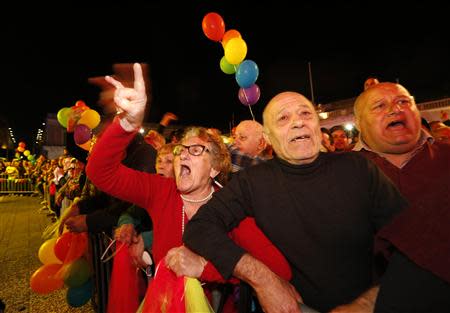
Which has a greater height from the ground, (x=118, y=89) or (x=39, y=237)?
(x=118, y=89)

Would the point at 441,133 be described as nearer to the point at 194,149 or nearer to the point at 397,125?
the point at 397,125

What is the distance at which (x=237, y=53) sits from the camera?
6.13 metres

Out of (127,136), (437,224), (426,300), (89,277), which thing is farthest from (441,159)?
(89,277)

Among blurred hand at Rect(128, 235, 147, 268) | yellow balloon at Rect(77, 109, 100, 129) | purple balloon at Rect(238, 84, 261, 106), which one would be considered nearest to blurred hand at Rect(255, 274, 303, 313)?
blurred hand at Rect(128, 235, 147, 268)

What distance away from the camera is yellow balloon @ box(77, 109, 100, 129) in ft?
18.1

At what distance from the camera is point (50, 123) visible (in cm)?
3653

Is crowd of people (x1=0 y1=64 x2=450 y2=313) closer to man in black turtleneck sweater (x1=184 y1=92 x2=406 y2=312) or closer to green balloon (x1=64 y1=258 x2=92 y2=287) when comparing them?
man in black turtleneck sweater (x1=184 y1=92 x2=406 y2=312)

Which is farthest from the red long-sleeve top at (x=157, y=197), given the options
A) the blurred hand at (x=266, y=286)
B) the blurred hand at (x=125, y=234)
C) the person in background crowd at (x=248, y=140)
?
the person in background crowd at (x=248, y=140)

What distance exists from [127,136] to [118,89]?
29 centimetres

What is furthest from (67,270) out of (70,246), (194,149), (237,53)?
(237,53)

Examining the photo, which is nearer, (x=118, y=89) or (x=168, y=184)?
(x=118, y=89)

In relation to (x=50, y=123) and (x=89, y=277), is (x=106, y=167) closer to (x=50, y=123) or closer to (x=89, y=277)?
(x=89, y=277)

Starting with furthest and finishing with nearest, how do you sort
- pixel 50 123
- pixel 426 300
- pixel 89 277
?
pixel 50 123
pixel 89 277
pixel 426 300

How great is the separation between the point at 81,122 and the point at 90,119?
173mm
